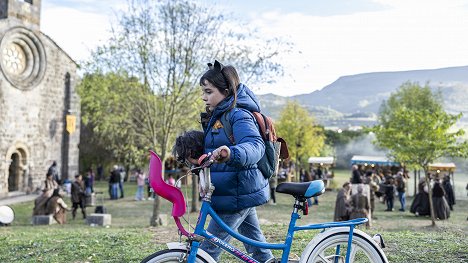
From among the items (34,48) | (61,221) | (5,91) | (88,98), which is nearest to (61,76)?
(34,48)

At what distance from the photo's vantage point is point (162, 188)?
3062 millimetres

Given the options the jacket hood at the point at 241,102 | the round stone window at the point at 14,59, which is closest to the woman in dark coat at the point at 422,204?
the jacket hood at the point at 241,102

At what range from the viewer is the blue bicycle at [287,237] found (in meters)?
3.10

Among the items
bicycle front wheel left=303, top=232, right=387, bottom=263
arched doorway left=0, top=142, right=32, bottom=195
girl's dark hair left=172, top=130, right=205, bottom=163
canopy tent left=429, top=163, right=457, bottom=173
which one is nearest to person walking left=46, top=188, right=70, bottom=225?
arched doorway left=0, top=142, right=32, bottom=195

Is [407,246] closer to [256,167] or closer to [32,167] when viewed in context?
[256,167]

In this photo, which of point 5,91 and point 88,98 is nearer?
point 88,98

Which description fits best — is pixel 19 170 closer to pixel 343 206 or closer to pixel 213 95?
pixel 343 206

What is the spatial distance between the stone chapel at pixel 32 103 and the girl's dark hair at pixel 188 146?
23.7 meters

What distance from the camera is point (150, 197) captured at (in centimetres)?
2517

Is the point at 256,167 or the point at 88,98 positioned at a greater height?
the point at 88,98

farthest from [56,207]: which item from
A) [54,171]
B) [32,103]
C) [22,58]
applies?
[22,58]

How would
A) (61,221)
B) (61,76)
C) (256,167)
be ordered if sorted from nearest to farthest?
1. (256,167)
2. (61,221)
3. (61,76)

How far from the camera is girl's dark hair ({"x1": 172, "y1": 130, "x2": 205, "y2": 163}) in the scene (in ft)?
11.5

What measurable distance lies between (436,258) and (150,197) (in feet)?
66.0
